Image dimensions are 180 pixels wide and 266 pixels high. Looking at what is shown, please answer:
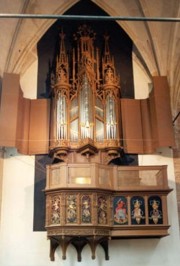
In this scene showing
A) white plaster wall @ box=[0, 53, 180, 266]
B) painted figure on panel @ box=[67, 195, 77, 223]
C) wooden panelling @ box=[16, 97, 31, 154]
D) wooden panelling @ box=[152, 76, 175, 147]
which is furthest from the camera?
wooden panelling @ box=[16, 97, 31, 154]

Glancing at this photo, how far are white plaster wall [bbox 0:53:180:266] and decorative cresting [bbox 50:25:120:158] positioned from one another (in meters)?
2.07

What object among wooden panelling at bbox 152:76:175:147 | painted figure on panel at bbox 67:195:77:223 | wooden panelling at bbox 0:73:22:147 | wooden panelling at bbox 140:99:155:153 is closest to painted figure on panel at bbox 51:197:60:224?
painted figure on panel at bbox 67:195:77:223

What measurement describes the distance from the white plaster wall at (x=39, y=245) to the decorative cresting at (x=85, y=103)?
2.07 meters

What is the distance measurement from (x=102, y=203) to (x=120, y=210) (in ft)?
2.00

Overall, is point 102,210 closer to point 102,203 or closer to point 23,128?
point 102,203

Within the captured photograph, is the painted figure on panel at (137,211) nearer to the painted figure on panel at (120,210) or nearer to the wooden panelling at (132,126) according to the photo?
the painted figure on panel at (120,210)

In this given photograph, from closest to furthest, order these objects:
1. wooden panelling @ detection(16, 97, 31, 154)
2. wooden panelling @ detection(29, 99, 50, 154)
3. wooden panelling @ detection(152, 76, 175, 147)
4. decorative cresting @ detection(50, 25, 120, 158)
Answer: decorative cresting @ detection(50, 25, 120, 158)
wooden panelling @ detection(152, 76, 175, 147)
wooden panelling @ detection(16, 97, 31, 154)
wooden panelling @ detection(29, 99, 50, 154)

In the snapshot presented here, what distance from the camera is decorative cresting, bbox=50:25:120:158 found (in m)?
12.2

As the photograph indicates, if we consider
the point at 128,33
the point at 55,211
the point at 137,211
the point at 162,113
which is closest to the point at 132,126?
the point at 162,113

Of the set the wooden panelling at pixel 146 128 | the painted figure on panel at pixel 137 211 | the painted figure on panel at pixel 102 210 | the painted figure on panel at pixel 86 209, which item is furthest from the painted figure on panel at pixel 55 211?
the wooden panelling at pixel 146 128

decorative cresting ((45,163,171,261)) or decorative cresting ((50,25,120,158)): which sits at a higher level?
decorative cresting ((50,25,120,158))

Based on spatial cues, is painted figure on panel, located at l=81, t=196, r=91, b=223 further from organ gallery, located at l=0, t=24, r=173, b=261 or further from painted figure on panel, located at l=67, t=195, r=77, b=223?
painted figure on panel, located at l=67, t=195, r=77, b=223

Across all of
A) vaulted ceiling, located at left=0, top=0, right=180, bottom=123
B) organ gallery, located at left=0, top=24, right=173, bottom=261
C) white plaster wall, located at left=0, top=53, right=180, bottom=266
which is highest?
vaulted ceiling, located at left=0, top=0, right=180, bottom=123

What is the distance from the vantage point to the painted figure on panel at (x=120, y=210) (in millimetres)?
11180
